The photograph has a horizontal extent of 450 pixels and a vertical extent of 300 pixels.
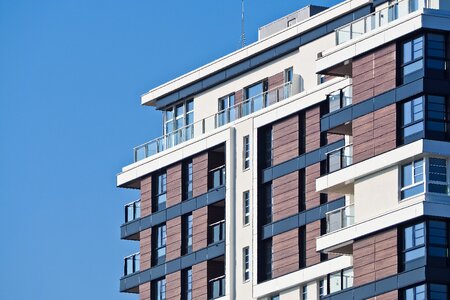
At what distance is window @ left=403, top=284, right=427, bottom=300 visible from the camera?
102 m

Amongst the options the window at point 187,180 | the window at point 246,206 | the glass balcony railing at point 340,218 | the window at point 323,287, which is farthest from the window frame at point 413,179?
the window at point 187,180

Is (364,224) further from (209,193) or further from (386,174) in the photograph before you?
(209,193)

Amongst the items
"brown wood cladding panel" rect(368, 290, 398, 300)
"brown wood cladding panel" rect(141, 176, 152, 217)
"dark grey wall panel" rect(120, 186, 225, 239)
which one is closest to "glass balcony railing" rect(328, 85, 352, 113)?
"brown wood cladding panel" rect(368, 290, 398, 300)

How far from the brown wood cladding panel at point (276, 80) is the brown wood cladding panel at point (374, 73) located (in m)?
12.7

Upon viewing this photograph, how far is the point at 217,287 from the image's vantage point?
401ft

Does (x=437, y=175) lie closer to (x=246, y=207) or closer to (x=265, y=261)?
(x=265, y=261)

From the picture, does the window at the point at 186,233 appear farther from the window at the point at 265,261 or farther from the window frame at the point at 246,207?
the window at the point at 265,261

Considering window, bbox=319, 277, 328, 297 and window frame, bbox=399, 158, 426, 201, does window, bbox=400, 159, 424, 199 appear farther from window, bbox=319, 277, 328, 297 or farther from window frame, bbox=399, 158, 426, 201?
window, bbox=319, 277, 328, 297

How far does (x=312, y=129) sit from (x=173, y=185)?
12588 mm

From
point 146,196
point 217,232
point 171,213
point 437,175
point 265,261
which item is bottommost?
point 437,175

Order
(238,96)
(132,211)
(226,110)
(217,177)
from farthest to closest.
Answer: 1. (132,211)
2. (226,110)
3. (238,96)
4. (217,177)

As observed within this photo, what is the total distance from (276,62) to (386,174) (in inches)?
710

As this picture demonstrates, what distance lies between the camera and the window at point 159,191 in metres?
128

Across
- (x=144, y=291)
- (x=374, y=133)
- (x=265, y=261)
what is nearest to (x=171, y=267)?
(x=144, y=291)
